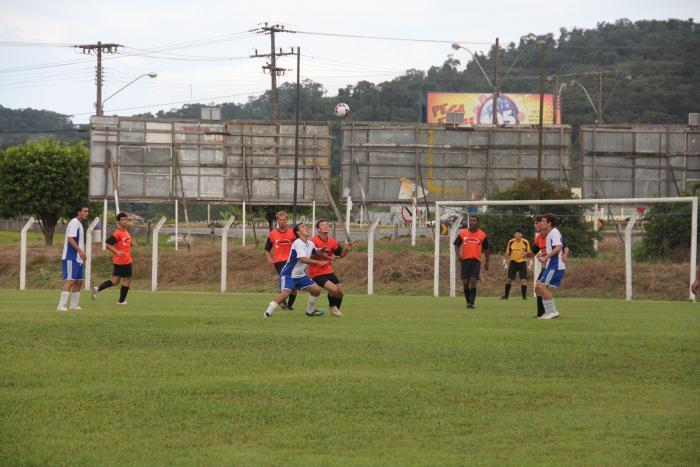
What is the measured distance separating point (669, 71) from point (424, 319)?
4325 inches

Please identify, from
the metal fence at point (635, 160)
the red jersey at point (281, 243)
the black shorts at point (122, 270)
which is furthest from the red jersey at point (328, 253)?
the metal fence at point (635, 160)

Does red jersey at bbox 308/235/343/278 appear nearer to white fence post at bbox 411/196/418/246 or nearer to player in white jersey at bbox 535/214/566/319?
player in white jersey at bbox 535/214/566/319

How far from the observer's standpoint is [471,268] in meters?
26.8

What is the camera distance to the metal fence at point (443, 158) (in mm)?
53406

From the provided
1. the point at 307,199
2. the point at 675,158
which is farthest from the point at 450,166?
the point at 675,158

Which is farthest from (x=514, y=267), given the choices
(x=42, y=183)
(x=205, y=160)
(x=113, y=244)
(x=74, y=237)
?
(x=42, y=183)

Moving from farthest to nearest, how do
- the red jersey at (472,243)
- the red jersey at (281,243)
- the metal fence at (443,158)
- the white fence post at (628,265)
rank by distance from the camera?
the metal fence at (443,158) < the white fence post at (628,265) < the red jersey at (472,243) < the red jersey at (281,243)

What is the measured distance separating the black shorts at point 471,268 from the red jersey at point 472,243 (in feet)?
0.32

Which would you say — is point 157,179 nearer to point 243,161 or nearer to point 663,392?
point 243,161

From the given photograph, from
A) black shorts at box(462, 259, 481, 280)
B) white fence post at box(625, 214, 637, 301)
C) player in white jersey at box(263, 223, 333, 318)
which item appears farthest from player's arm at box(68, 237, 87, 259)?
white fence post at box(625, 214, 637, 301)

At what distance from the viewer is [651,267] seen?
121ft

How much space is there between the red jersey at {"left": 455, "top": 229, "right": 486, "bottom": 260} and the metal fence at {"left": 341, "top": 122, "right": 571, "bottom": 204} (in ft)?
86.5

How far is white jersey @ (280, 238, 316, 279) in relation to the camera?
2073 cm

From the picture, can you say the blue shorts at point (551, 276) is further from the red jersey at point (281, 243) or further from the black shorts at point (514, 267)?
the black shorts at point (514, 267)
